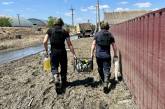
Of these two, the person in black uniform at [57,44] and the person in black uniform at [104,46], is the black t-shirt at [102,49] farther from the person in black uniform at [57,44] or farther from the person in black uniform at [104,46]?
the person in black uniform at [57,44]

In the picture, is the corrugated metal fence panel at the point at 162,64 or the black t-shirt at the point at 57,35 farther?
the black t-shirt at the point at 57,35

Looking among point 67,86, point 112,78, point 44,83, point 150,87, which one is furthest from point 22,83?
point 150,87

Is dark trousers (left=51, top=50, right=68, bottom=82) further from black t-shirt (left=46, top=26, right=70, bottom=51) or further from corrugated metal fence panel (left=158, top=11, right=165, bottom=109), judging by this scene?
corrugated metal fence panel (left=158, top=11, right=165, bottom=109)

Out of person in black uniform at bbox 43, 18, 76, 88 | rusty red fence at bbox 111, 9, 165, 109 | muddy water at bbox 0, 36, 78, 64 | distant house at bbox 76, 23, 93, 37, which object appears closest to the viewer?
rusty red fence at bbox 111, 9, 165, 109

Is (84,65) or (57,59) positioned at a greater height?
(57,59)

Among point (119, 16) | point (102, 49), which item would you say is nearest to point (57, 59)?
point (102, 49)

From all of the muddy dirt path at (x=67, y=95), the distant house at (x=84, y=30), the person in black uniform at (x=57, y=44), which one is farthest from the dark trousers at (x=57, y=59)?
the distant house at (x=84, y=30)

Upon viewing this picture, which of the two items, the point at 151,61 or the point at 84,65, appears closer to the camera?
the point at 151,61

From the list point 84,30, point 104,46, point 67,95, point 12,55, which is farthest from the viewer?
point 84,30

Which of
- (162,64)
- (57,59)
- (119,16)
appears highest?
(162,64)

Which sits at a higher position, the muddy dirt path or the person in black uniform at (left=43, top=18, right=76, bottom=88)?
the person in black uniform at (left=43, top=18, right=76, bottom=88)

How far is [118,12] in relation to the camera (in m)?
106

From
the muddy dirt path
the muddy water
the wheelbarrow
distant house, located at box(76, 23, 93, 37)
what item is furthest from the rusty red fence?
distant house, located at box(76, 23, 93, 37)

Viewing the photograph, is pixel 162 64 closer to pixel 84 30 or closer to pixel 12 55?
pixel 12 55
